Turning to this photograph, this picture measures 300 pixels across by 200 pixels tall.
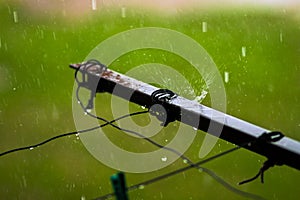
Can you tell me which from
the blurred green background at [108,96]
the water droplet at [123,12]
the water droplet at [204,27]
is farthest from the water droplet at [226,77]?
the water droplet at [123,12]

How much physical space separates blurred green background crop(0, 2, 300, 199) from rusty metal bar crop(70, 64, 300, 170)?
1.63m

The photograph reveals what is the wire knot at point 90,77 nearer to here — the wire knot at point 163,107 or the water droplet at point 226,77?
the wire knot at point 163,107

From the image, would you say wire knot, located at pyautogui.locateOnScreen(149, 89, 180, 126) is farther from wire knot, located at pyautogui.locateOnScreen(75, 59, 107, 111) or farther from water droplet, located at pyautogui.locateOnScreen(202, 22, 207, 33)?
water droplet, located at pyautogui.locateOnScreen(202, 22, 207, 33)

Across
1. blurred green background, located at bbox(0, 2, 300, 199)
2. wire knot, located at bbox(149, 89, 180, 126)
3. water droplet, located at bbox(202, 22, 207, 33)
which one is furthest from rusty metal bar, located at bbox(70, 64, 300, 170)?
water droplet, located at bbox(202, 22, 207, 33)

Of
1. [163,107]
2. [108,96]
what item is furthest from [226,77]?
[163,107]

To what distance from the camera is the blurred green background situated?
3150 millimetres

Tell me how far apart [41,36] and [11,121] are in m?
1.00

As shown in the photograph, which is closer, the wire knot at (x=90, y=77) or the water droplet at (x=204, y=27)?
the wire knot at (x=90, y=77)

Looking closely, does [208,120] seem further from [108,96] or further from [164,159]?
[108,96]

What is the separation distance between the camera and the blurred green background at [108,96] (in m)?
3.15

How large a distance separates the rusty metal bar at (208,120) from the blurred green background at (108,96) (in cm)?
163

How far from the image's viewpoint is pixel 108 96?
3.71 m

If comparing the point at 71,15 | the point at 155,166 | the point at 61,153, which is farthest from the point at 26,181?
the point at 71,15

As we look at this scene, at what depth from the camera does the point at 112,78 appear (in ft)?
5.30
